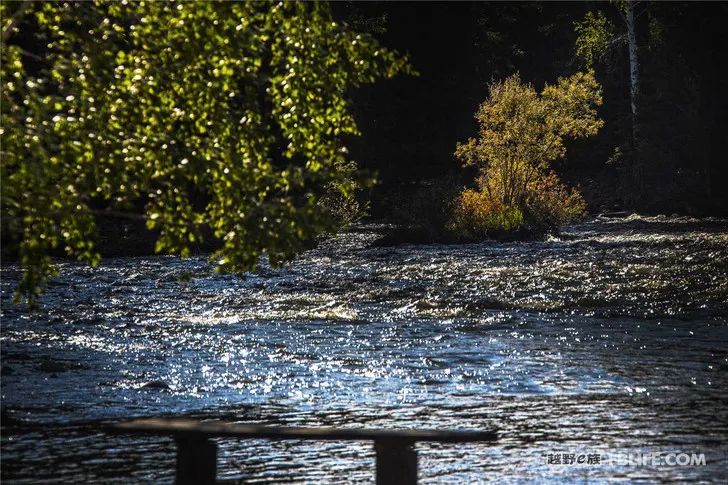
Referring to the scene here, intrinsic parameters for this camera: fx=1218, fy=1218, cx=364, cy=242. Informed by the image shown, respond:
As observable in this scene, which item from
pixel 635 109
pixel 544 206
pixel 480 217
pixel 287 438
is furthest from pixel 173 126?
pixel 635 109

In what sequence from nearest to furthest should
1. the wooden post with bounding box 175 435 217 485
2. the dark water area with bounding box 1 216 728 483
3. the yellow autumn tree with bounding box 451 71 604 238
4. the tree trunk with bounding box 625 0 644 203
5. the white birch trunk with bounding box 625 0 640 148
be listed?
the wooden post with bounding box 175 435 217 485 → the dark water area with bounding box 1 216 728 483 → the yellow autumn tree with bounding box 451 71 604 238 → the white birch trunk with bounding box 625 0 640 148 → the tree trunk with bounding box 625 0 644 203

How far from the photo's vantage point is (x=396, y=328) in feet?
75.8

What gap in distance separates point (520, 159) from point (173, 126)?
128ft

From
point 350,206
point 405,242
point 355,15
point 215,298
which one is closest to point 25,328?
point 215,298

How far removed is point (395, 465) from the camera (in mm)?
9656

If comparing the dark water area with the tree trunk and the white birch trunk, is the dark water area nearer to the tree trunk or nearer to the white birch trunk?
the tree trunk

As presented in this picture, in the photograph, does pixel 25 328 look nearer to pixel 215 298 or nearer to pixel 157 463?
pixel 215 298

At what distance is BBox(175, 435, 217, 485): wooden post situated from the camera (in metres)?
9.95

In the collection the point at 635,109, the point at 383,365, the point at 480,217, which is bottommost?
the point at 383,365

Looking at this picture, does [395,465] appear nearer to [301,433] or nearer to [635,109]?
[301,433]

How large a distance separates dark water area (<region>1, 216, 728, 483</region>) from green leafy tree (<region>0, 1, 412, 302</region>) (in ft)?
4.45

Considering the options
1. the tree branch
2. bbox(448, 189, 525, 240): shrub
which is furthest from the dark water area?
bbox(448, 189, 525, 240): shrub

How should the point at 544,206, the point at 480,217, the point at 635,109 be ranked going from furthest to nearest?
1. the point at 635,109
2. the point at 544,206
3. the point at 480,217

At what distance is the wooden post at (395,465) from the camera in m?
9.63
